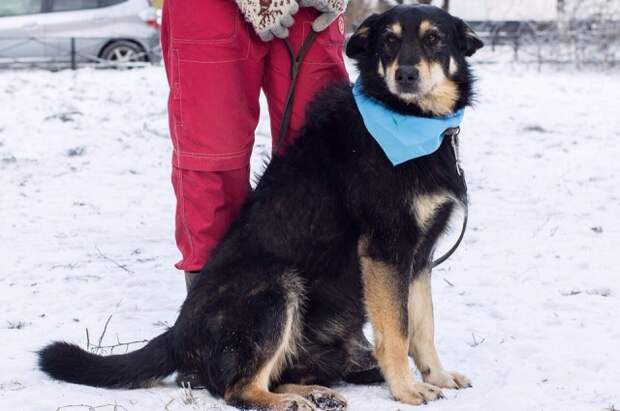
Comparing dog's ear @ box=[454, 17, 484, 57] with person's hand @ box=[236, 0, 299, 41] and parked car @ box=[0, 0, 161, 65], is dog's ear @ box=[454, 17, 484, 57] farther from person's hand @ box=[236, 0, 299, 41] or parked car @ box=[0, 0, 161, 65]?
parked car @ box=[0, 0, 161, 65]

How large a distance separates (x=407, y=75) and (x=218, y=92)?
803 millimetres

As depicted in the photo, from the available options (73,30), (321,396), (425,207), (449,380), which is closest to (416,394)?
(449,380)

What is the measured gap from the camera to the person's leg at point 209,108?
367cm

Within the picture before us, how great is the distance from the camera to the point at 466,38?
12.1 feet

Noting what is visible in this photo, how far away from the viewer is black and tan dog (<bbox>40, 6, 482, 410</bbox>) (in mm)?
3369

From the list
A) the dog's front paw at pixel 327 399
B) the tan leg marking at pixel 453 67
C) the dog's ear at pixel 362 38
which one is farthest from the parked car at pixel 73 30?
the dog's front paw at pixel 327 399

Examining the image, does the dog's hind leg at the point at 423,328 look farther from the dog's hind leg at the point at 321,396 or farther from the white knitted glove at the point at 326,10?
the white knitted glove at the point at 326,10

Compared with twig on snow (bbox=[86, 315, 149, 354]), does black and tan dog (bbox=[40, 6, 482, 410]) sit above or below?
above

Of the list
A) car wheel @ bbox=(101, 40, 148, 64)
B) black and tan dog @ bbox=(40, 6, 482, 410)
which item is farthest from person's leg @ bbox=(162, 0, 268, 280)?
car wheel @ bbox=(101, 40, 148, 64)

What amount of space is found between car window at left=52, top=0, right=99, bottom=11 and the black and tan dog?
11549 millimetres

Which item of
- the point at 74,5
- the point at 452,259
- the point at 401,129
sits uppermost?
the point at 401,129

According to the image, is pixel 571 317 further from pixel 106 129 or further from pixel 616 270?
pixel 106 129

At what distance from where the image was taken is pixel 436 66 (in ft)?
11.7

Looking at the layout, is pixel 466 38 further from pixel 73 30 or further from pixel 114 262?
pixel 73 30
